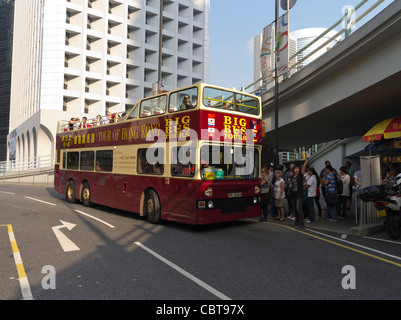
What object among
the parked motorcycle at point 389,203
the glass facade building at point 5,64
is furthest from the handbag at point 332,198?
the glass facade building at point 5,64

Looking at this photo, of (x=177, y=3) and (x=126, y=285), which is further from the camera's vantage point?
(x=177, y=3)

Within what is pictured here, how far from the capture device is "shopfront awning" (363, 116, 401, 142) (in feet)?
33.3

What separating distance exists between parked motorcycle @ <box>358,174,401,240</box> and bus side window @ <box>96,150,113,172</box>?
8178mm

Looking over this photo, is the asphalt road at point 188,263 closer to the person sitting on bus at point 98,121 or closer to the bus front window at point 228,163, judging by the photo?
the bus front window at point 228,163

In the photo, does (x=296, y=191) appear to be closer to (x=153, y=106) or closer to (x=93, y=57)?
(x=153, y=106)

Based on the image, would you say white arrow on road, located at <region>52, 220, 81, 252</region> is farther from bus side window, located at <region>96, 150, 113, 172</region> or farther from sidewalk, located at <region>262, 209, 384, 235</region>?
sidewalk, located at <region>262, 209, 384, 235</region>

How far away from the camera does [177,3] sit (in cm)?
5250

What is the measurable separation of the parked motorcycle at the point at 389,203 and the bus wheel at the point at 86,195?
10.0 meters

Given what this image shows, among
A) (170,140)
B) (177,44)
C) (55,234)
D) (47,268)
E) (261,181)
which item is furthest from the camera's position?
(177,44)

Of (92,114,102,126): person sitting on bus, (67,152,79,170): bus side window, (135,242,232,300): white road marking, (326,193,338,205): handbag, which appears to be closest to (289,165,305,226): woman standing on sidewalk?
(326,193,338,205): handbag

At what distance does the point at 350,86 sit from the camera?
10336 mm

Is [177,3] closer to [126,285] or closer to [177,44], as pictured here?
[177,44]
